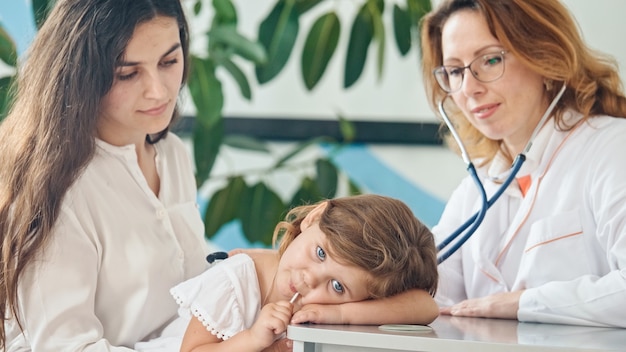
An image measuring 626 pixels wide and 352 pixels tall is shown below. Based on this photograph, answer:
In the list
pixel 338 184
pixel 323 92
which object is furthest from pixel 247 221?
pixel 323 92

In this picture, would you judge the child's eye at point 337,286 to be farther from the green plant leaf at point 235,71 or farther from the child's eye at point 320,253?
the green plant leaf at point 235,71

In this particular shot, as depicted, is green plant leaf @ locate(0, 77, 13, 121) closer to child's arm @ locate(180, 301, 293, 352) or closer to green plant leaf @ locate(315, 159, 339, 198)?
green plant leaf @ locate(315, 159, 339, 198)

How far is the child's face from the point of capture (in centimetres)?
160

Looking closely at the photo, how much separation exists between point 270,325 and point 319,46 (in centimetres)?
188

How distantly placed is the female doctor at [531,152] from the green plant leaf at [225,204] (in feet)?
3.69

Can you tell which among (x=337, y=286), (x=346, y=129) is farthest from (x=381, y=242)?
(x=346, y=129)

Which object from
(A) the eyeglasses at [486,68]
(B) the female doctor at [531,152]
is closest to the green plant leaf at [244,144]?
(B) the female doctor at [531,152]

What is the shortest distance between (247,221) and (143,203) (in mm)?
1306

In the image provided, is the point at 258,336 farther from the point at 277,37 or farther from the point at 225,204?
the point at 277,37

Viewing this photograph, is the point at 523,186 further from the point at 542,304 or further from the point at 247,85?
the point at 247,85

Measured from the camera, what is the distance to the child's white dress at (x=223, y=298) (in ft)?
5.41

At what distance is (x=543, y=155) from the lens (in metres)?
2.11

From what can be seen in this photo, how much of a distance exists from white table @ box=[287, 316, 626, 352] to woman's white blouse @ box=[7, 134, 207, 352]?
47 centimetres

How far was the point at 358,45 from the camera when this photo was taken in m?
3.26
